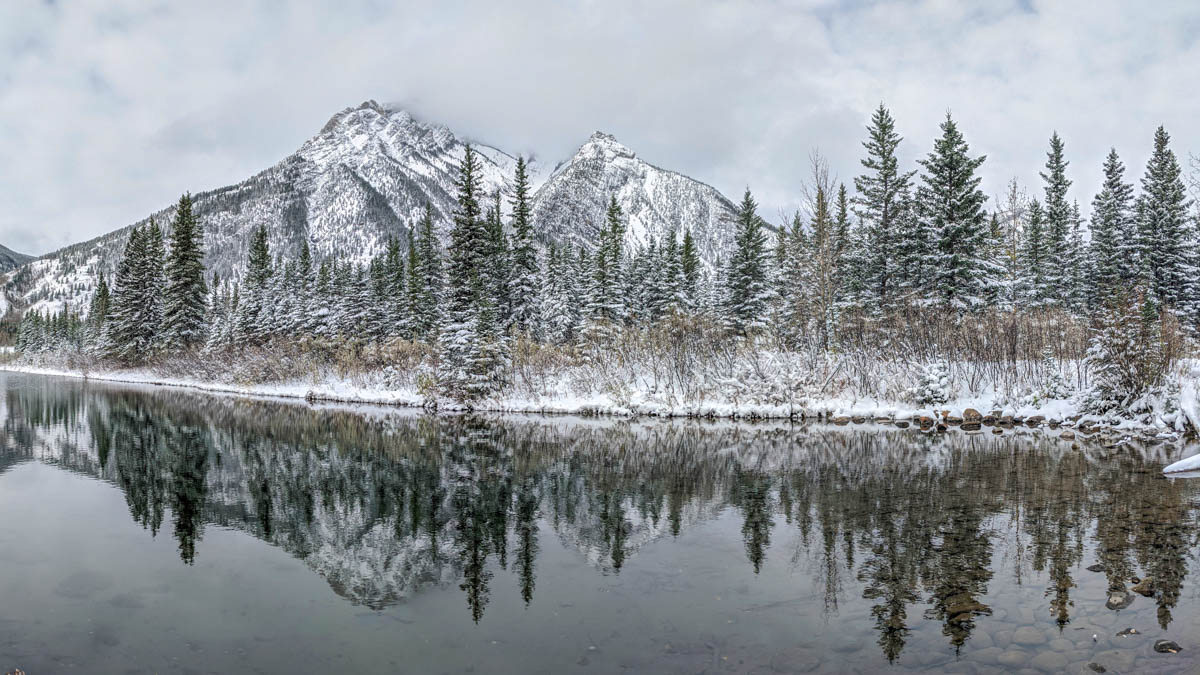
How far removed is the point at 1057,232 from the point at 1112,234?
12.5 feet

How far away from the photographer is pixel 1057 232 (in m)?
45.1

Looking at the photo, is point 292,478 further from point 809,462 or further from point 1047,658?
point 1047,658

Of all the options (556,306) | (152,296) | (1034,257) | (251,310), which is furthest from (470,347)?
(152,296)

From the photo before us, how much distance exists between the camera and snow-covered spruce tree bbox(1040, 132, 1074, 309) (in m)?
43.8

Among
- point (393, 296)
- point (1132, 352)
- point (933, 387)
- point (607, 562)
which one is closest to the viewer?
point (607, 562)

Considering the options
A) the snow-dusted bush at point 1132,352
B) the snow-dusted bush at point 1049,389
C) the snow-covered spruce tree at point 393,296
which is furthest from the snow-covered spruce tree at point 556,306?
the snow-dusted bush at point 1132,352

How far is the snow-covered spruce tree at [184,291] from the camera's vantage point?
5122 centimetres

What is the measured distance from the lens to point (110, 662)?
18.2ft

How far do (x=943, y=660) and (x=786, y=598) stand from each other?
1660 mm

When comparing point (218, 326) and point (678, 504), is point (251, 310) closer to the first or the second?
point (218, 326)

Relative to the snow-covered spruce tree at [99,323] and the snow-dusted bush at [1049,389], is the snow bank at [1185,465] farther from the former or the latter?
the snow-covered spruce tree at [99,323]

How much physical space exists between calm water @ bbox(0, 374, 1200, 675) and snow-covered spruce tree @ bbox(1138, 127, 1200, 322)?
3176 centimetres

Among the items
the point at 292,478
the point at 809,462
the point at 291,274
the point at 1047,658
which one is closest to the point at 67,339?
the point at 291,274

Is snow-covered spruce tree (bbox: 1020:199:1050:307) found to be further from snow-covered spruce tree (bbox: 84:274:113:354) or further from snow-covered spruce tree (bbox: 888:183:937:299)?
snow-covered spruce tree (bbox: 84:274:113:354)
